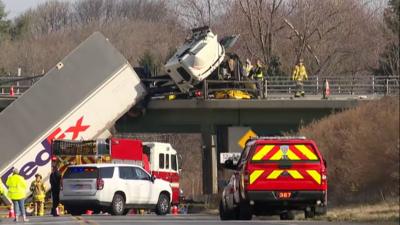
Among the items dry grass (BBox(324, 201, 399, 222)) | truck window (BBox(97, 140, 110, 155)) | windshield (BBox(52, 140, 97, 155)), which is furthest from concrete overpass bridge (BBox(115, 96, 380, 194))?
dry grass (BBox(324, 201, 399, 222))

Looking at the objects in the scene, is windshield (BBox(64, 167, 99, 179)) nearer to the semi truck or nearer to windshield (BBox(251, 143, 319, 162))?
windshield (BBox(251, 143, 319, 162))

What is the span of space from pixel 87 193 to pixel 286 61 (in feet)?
169

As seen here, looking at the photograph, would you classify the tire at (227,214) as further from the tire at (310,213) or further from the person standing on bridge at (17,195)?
the person standing on bridge at (17,195)

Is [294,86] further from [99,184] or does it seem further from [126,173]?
[99,184]

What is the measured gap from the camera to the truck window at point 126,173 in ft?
101

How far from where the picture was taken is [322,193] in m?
22.0

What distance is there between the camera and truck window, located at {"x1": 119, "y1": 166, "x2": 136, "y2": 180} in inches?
1210

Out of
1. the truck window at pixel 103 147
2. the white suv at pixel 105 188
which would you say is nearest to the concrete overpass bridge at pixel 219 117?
the truck window at pixel 103 147

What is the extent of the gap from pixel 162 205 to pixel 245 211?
33.5 feet

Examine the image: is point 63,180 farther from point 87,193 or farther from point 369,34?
point 369,34

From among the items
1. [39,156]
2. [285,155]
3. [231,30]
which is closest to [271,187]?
[285,155]

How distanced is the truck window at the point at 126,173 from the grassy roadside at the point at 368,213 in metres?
7.84

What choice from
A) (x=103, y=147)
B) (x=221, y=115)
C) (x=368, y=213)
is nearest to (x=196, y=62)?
(x=221, y=115)

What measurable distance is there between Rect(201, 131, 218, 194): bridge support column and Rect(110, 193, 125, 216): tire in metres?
17.6
